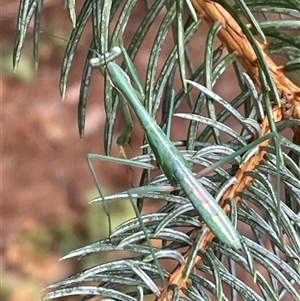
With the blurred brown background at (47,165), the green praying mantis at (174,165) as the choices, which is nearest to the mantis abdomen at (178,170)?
the green praying mantis at (174,165)

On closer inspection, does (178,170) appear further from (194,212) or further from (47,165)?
(47,165)

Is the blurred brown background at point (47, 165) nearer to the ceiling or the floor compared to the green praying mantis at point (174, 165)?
nearer to the floor

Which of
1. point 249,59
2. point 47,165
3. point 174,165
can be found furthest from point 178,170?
point 47,165

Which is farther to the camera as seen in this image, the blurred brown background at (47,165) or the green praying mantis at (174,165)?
the blurred brown background at (47,165)

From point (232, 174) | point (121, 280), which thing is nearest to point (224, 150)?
point (232, 174)

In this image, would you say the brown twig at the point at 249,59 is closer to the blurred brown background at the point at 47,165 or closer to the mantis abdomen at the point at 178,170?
the mantis abdomen at the point at 178,170

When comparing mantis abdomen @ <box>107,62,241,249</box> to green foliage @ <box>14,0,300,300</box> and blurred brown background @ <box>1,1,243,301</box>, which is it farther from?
blurred brown background @ <box>1,1,243,301</box>
